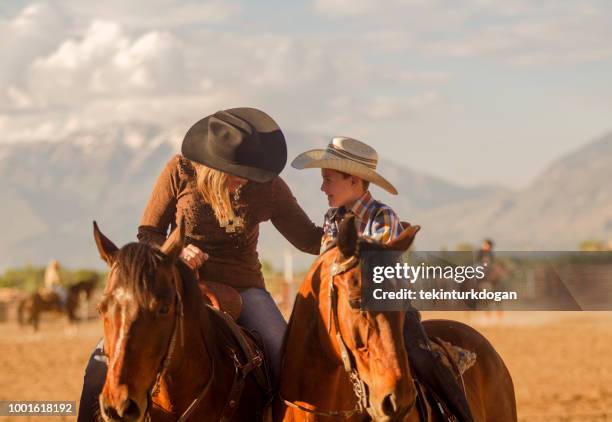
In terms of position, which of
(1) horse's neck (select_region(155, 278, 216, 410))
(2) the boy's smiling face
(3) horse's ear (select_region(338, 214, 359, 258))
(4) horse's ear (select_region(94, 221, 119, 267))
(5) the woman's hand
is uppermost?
(2) the boy's smiling face

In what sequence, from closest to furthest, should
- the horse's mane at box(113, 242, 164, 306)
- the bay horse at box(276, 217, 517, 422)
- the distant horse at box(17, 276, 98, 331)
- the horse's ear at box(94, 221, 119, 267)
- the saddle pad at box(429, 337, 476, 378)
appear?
the horse's mane at box(113, 242, 164, 306), the bay horse at box(276, 217, 517, 422), the horse's ear at box(94, 221, 119, 267), the saddle pad at box(429, 337, 476, 378), the distant horse at box(17, 276, 98, 331)

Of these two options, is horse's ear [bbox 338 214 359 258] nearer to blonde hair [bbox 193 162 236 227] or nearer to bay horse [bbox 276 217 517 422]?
bay horse [bbox 276 217 517 422]

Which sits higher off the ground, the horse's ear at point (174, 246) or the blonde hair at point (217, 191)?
the blonde hair at point (217, 191)

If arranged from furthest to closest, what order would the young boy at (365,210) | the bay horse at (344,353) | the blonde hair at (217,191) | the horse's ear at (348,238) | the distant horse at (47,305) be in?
the distant horse at (47,305) < the blonde hair at (217,191) < the young boy at (365,210) < the horse's ear at (348,238) < the bay horse at (344,353)

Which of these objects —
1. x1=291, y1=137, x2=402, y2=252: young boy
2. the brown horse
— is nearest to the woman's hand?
the brown horse

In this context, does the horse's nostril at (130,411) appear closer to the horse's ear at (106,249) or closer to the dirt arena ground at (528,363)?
the horse's ear at (106,249)

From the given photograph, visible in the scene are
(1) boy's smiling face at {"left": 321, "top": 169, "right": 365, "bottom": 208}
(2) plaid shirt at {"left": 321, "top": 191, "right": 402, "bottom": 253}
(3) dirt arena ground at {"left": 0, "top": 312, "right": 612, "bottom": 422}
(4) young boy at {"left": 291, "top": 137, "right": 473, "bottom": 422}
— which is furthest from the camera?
(3) dirt arena ground at {"left": 0, "top": 312, "right": 612, "bottom": 422}

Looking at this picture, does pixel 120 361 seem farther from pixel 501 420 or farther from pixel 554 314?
pixel 554 314

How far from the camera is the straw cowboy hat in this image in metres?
5.42

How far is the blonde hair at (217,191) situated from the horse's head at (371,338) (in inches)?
45.6

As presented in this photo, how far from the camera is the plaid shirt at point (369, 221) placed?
5.23 m

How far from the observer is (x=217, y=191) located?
18.6 feet

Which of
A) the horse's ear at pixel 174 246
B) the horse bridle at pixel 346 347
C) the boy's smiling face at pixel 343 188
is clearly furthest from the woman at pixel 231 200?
the horse bridle at pixel 346 347

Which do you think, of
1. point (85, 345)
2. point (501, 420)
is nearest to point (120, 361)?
point (501, 420)
